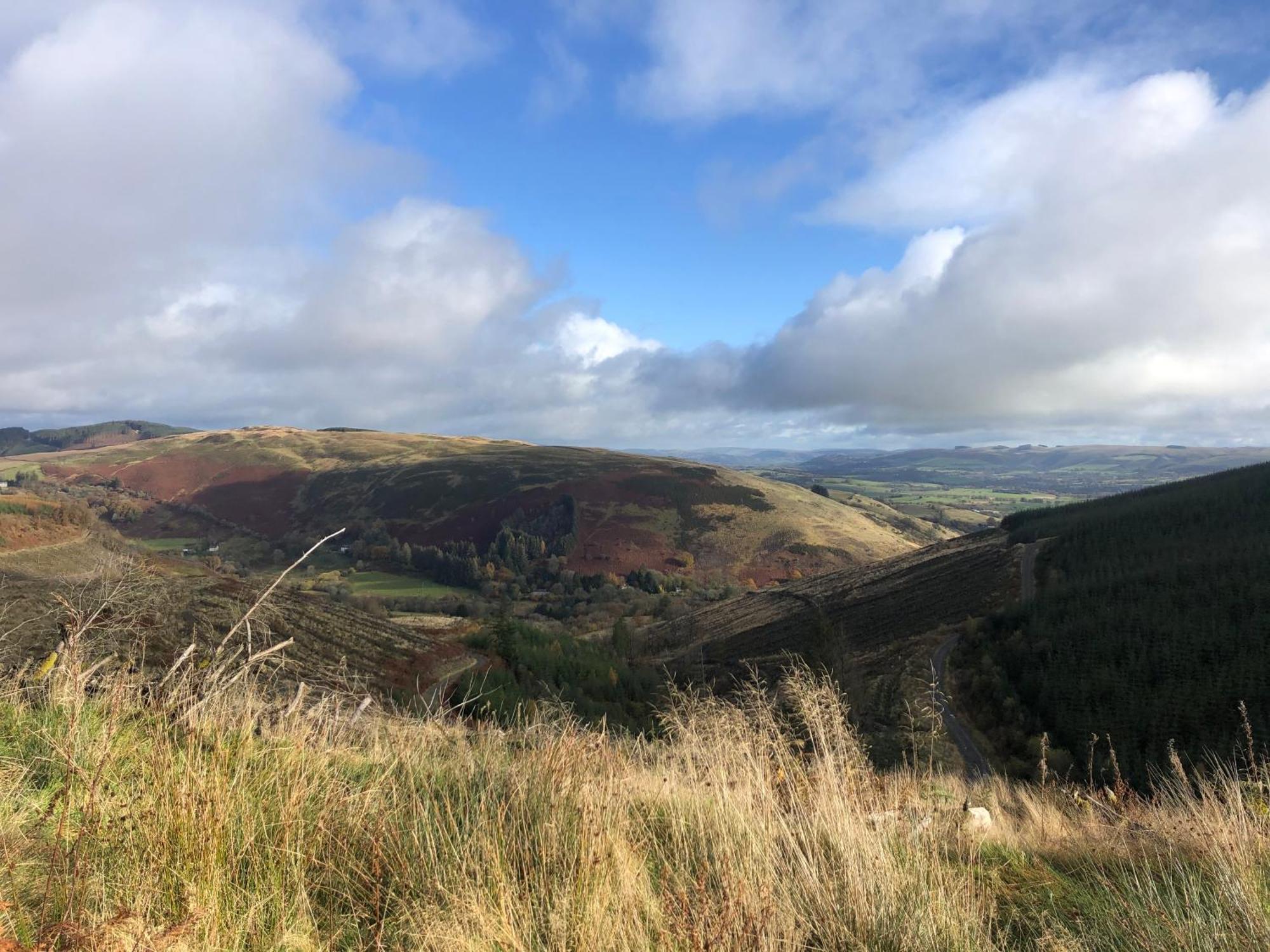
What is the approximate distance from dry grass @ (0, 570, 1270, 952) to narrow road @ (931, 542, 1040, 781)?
10186mm

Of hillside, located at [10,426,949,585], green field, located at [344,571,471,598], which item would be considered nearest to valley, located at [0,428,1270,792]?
hillside, located at [10,426,949,585]

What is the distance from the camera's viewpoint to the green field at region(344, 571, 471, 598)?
7006 cm

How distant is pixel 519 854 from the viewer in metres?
3.02

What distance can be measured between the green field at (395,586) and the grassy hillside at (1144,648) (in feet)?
182

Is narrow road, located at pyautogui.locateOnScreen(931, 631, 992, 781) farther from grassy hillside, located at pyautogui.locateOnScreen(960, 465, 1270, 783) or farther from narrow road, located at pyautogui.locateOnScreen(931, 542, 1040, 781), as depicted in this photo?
grassy hillside, located at pyautogui.locateOnScreen(960, 465, 1270, 783)

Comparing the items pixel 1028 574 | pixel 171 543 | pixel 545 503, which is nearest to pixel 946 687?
pixel 1028 574

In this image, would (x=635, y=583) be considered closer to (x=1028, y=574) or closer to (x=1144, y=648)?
(x=1028, y=574)

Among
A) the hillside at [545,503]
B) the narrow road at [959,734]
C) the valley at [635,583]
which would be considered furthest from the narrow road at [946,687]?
the hillside at [545,503]

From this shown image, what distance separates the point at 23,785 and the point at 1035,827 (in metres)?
7.28

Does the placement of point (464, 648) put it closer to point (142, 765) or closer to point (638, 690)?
point (638, 690)

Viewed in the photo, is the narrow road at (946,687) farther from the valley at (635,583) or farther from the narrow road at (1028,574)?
the valley at (635,583)

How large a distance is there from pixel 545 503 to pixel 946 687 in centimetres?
6849

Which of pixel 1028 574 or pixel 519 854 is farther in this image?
pixel 1028 574

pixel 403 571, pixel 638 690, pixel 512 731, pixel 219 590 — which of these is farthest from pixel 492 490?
pixel 512 731
